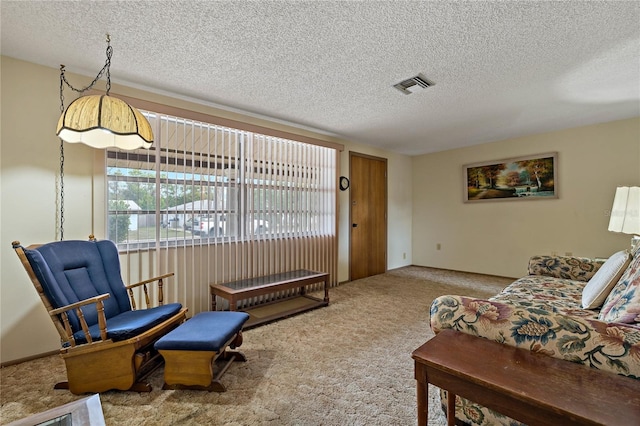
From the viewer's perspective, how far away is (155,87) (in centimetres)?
274

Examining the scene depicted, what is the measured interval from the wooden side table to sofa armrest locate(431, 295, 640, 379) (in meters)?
0.05

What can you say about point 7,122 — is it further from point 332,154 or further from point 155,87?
point 332,154

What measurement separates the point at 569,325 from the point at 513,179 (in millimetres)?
4334

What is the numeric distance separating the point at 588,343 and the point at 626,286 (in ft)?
2.40

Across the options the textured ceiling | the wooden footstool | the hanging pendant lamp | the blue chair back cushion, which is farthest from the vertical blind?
the wooden footstool

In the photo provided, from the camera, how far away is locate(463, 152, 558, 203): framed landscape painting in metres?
4.31

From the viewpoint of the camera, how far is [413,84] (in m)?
2.68

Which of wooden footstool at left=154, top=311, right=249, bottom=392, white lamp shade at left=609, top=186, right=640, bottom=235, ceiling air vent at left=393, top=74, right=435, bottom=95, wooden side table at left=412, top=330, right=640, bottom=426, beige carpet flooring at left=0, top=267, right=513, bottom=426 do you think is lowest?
beige carpet flooring at left=0, top=267, right=513, bottom=426

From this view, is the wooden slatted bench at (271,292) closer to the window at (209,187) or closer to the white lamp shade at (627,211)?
the window at (209,187)

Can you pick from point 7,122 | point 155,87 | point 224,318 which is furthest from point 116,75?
point 224,318

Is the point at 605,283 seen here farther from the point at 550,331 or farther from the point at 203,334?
the point at 203,334

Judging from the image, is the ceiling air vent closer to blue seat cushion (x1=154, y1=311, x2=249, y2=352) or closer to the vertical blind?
the vertical blind

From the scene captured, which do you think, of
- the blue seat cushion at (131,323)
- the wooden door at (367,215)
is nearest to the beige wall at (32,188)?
the blue seat cushion at (131,323)

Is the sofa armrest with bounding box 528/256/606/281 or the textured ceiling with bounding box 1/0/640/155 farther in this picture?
the sofa armrest with bounding box 528/256/606/281
